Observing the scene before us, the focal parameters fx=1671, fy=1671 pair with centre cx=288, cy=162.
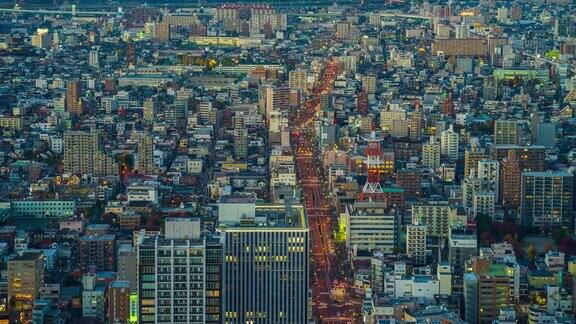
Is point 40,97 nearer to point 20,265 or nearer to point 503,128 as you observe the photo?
point 503,128

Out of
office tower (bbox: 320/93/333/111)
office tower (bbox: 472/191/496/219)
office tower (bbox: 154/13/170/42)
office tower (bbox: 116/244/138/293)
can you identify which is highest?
office tower (bbox: 154/13/170/42)

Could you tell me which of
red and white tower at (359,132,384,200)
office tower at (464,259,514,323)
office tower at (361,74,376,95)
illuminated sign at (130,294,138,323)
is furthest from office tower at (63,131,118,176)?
illuminated sign at (130,294,138,323)

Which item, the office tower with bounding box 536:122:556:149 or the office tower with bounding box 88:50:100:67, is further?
the office tower with bounding box 88:50:100:67

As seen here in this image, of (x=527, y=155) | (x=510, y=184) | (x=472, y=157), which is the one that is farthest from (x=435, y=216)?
(x=472, y=157)

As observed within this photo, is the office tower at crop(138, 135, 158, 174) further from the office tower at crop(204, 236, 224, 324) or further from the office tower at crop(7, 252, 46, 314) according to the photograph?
the office tower at crop(204, 236, 224, 324)

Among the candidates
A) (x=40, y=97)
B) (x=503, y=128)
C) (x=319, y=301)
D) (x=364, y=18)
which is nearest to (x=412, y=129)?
(x=503, y=128)

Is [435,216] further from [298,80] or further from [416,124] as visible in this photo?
[298,80]

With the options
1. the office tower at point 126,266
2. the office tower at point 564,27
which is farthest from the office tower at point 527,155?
the office tower at point 564,27
